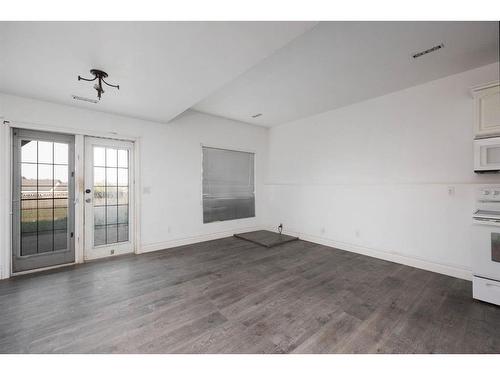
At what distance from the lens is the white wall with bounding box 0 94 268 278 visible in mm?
3404

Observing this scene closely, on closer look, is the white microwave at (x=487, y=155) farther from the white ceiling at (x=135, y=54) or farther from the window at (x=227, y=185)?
the window at (x=227, y=185)

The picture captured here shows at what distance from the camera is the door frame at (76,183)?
280cm

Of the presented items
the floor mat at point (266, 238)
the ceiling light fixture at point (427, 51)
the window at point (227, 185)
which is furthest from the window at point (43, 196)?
the ceiling light fixture at point (427, 51)

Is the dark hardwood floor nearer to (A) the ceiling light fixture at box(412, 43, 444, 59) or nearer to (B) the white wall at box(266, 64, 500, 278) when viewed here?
(B) the white wall at box(266, 64, 500, 278)

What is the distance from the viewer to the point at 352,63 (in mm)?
2586

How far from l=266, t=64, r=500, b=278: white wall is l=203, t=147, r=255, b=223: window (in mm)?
1156

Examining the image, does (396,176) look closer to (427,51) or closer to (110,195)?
(427,51)

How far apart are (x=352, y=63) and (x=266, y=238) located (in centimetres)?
348

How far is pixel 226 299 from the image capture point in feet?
7.36

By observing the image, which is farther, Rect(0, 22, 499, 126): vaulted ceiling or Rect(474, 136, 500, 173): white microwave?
Rect(474, 136, 500, 173): white microwave

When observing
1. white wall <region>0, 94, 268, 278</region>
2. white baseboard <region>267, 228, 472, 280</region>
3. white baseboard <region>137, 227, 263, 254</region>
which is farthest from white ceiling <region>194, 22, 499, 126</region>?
white baseboard <region>137, 227, 263, 254</region>

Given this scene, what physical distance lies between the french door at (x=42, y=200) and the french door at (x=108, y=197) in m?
0.22
